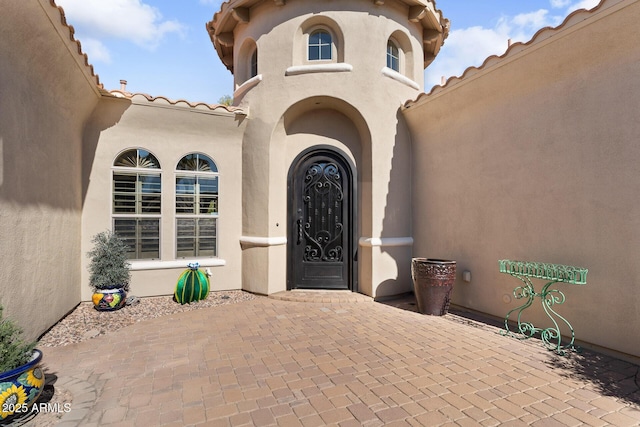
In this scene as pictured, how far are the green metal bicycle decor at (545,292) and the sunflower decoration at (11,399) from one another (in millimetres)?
5933

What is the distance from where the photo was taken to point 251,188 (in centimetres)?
782

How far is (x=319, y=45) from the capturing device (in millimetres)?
7773

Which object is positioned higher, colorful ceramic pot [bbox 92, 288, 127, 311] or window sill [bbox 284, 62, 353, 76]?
window sill [bbox 284, 62, 353, 76]

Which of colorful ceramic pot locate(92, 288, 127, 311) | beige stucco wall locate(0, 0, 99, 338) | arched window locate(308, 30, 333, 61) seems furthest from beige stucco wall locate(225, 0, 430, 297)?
beige stucco wall locate(0, 0, 99, 338)

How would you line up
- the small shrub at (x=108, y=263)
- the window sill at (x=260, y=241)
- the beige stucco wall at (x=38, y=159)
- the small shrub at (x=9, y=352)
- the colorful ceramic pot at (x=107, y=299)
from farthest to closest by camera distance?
the window sill at (x=260, y=241)
the small shrub at (x=108, y=263)
the colorful ceramic pot at (x=107, y=299)
the beige stucco wall at (x=38, y=159)
the small shrub at (x=9, y=352)

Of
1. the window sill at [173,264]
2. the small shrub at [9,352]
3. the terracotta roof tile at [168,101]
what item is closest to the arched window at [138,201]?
the window sill at [173,264]

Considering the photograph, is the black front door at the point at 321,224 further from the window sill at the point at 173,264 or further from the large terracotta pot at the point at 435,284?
the large terracotta pot at the point at 435,284

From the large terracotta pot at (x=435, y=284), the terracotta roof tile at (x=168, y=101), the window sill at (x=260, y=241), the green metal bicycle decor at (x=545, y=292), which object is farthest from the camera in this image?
the window sill at (x=260, y=241)

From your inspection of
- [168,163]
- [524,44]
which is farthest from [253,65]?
[524,44]

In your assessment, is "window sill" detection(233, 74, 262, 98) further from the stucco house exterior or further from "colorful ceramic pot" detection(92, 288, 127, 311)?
"colorful ceramic pot" detection(92, 288, 127, 311)

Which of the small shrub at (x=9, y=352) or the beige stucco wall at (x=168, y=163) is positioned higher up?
the beige stucco wall at (x=168, y=163)

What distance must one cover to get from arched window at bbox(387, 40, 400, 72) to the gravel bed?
21.3 ft

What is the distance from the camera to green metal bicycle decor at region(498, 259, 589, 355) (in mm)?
4445

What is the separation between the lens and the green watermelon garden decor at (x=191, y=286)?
6934 millimetres
